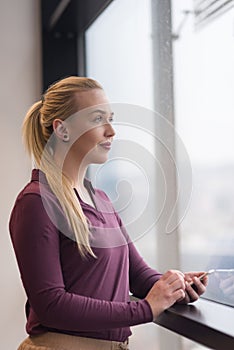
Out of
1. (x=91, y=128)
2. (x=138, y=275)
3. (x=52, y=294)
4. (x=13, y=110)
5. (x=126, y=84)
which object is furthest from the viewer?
(x=13, y=110)

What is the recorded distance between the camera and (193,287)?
129 centimetres

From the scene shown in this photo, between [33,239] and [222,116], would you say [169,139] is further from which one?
[33,239]

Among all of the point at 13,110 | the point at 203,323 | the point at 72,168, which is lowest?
the point at 203,323

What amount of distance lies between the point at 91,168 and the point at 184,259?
0.73 metres

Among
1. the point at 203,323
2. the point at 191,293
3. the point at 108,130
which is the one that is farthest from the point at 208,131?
the point at 203,323

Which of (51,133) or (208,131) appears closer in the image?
Answer: (51,133)

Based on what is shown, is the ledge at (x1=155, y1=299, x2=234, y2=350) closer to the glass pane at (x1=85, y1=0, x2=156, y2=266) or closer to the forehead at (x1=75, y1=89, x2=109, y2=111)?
the glass pane at (x1=85, y1=0, x2=156, y2=266)

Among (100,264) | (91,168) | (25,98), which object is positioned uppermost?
(25,98)

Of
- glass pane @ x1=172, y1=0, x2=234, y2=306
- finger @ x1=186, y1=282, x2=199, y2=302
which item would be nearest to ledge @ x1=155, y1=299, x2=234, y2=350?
finger @ x1=186, y1=282, x2=199, y2=302

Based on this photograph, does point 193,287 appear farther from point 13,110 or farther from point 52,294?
point 13,110

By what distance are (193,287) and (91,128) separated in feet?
1.45

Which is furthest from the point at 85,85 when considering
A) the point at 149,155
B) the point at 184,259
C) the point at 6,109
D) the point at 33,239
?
the point at 6,109

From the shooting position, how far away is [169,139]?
5.76 feet

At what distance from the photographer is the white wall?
244cm
